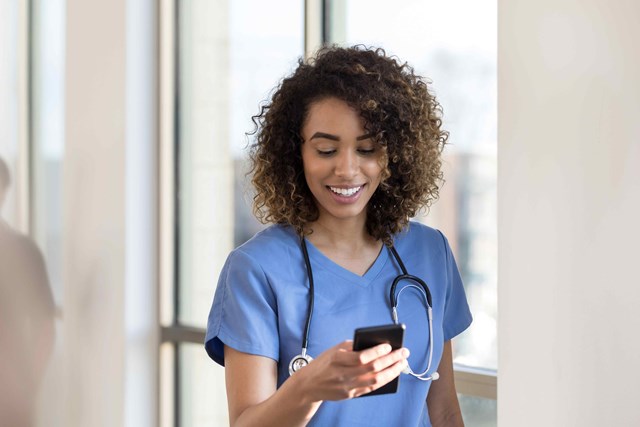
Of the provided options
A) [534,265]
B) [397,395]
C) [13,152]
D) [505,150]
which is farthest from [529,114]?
[13,152]

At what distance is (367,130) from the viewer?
56.3 inches

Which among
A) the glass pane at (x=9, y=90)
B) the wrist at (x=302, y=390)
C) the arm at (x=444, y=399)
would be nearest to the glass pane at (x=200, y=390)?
the glass pane at (x=9, y=90)

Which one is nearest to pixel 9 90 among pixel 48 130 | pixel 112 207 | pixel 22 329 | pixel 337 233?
pixel 48 130

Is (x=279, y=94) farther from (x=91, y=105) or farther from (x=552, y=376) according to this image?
(x=91, y=105)

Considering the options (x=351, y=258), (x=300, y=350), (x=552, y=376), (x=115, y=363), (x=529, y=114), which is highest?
(x=529, y=114)

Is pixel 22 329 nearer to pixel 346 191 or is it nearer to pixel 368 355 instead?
pixel 346 191

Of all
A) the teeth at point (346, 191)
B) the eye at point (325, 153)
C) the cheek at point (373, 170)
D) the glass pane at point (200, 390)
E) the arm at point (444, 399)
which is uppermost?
the eye at point (325, 153)

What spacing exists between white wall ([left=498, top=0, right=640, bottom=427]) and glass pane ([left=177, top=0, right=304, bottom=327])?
4.21ft

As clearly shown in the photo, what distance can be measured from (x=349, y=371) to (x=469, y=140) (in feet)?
4.24

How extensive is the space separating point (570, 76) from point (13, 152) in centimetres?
326

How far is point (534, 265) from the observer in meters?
1.82

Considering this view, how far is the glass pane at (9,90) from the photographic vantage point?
168 inches

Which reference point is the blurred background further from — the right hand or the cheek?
the right hand

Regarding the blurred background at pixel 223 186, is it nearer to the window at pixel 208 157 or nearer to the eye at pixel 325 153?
the window at pixel 208 157
